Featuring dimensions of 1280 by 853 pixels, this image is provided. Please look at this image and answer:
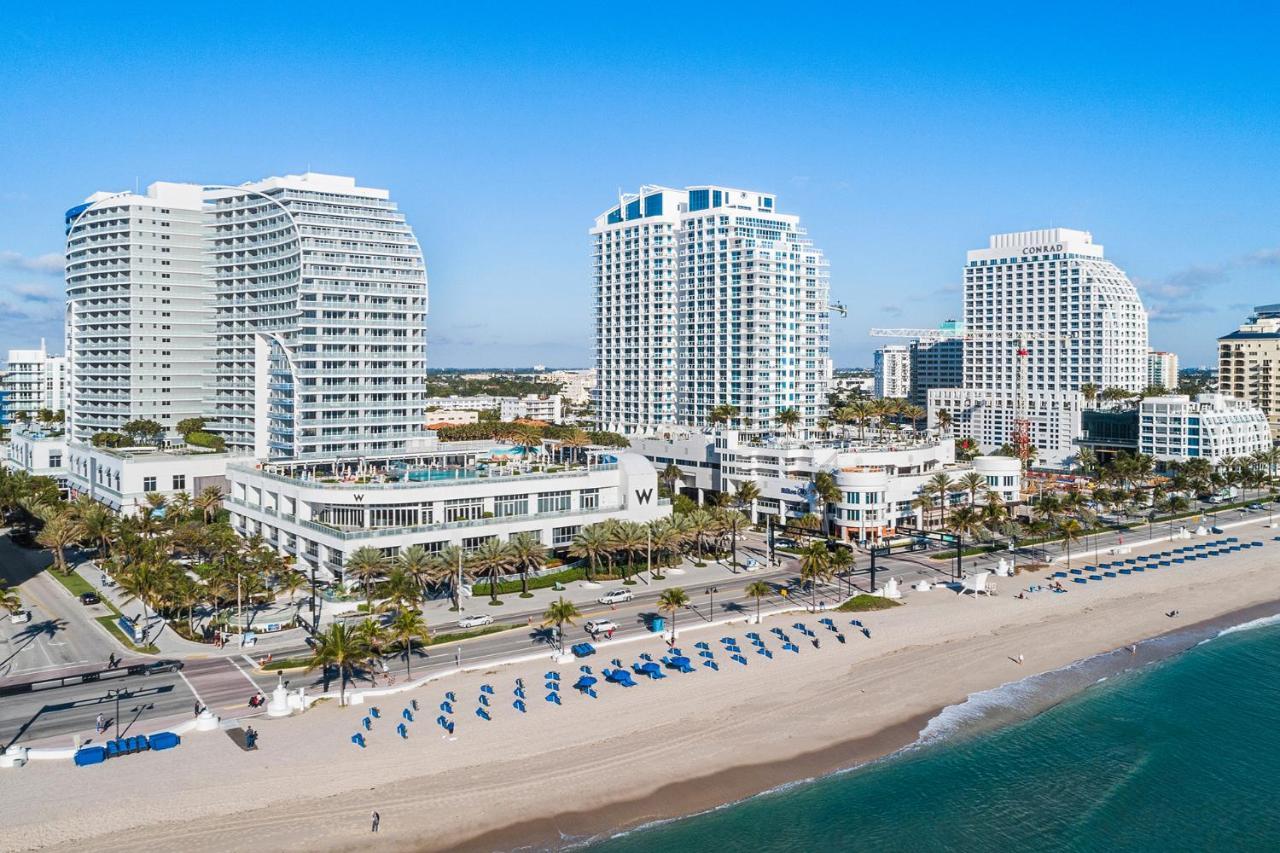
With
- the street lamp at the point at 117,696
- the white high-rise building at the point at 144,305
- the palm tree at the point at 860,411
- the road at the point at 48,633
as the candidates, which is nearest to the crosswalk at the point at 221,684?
the street lamp at the point at 117,696

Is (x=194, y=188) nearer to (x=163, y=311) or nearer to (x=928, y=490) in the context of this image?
(x=163, y=311)

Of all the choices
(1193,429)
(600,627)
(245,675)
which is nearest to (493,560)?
(600,627)

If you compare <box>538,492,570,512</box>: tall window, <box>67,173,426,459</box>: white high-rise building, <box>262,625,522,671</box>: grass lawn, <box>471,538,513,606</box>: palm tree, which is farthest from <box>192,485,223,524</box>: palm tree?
<box>471,538,513,606</box>: palm tree

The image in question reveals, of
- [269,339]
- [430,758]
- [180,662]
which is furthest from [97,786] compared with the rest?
[269,339]

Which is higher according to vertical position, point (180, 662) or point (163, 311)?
point (163, 311)

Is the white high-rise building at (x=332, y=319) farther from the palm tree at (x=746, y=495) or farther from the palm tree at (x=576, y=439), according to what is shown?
the palm tree at (x=746, y=495)

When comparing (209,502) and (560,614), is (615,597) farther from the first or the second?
(209,502)
